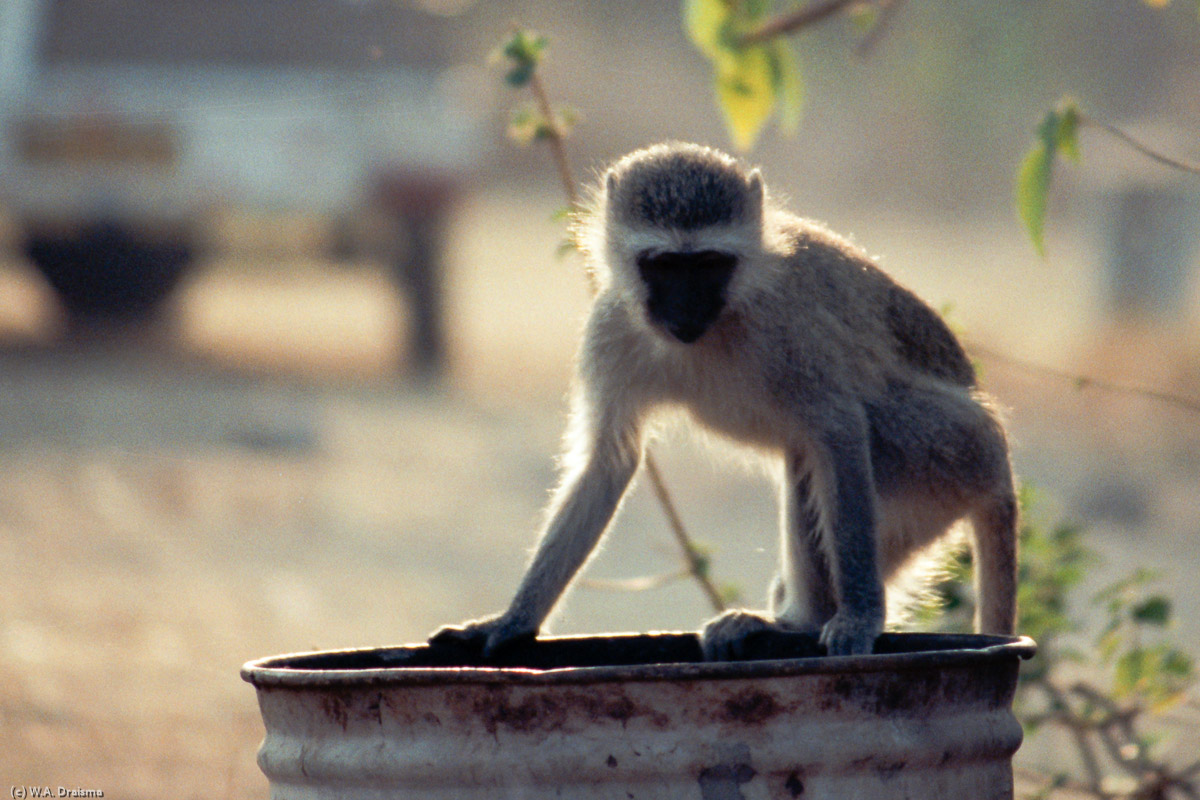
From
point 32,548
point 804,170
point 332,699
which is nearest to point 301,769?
point 332,699

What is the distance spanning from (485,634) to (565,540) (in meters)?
0.38

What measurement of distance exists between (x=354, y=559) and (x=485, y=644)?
17.8 feet

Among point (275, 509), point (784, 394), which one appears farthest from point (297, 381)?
point (784, 394)

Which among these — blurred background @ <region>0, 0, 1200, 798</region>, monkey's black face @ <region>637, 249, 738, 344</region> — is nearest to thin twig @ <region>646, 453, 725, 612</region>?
blurred background @ <region>0, 0, 1200, 798</region>

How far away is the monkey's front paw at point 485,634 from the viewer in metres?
3.04

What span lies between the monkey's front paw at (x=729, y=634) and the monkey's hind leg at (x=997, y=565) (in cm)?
64

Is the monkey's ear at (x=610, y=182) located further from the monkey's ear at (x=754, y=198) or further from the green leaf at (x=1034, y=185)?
the green leaf at (x=1034, y=185)

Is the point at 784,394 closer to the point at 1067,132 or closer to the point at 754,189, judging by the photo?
the point at 754,189

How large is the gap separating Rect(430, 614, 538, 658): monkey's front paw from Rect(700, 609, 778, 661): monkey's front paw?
0.38 meters

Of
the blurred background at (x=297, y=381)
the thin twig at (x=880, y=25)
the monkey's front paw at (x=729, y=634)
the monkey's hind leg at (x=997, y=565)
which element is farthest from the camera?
the blurred background at (x=297, y=381)

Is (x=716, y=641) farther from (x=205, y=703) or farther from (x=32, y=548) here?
(x=32, y=548)

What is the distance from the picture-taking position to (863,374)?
3.47 metres

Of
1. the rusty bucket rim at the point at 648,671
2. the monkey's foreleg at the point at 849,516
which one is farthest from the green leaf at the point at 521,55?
the rusty bucket rim at the point at 648,671

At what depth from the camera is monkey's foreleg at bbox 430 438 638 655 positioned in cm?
323
